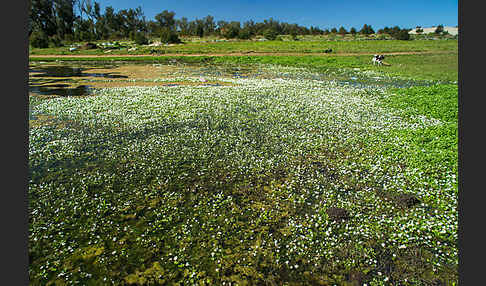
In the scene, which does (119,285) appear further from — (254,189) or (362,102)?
(362,102)

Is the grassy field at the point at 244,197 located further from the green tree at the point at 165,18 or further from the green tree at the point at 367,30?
the green tree at the point at 165,18

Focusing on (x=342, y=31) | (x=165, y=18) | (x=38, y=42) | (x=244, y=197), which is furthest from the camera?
(x=165, y=18)

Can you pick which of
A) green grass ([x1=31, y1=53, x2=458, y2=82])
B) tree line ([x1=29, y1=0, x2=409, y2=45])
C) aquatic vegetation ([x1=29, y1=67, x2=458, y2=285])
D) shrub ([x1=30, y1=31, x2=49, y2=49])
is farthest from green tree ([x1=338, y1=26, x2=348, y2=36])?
shrub ([x1=30, y1=31, x2=49, y2=49])

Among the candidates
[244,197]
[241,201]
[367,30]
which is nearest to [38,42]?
[244,197]

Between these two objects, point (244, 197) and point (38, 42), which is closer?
point (244, 197)

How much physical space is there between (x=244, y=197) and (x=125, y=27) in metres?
134

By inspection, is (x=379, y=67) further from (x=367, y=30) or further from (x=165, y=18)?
(x=165, y=18)

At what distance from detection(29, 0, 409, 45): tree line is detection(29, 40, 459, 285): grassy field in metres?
80.1

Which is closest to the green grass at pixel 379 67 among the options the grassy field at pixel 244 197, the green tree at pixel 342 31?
the grassy field at pixel 244 197

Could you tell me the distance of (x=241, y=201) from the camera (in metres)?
8.19

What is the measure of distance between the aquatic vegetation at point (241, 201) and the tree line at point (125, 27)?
8155 cm

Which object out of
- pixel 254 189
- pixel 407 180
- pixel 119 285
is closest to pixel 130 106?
pixel 254 189

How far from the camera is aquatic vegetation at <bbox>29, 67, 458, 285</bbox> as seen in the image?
19.2 ft

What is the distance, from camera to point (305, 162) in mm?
10602
